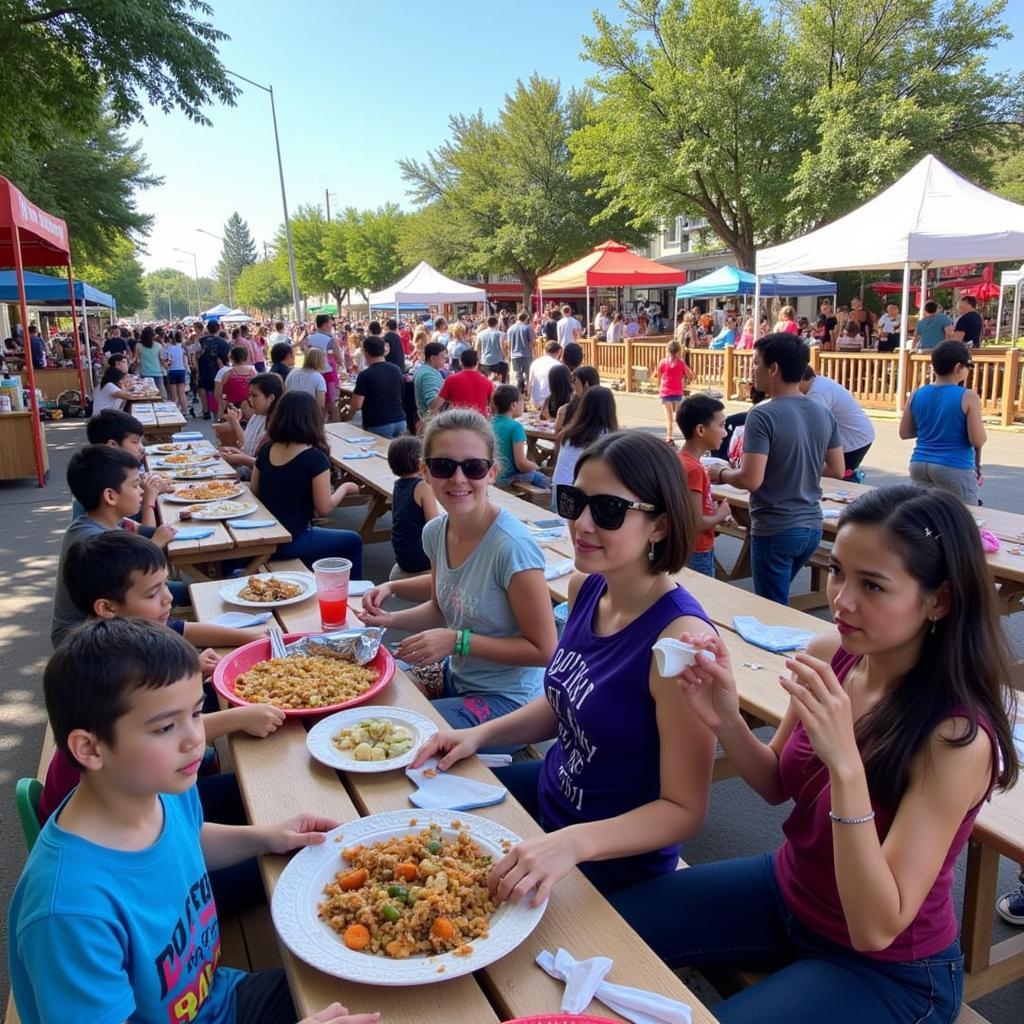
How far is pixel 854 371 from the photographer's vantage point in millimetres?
14852

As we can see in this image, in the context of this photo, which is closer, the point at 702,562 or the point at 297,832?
the point at 297,832

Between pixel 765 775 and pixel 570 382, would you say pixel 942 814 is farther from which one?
pixel 570 382

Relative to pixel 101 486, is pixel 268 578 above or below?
below

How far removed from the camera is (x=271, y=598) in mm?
3529

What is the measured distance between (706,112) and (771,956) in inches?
1056

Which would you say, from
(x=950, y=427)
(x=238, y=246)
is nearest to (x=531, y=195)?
(x=950, y=427)

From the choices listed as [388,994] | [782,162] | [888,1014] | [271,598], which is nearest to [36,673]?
[271,598]

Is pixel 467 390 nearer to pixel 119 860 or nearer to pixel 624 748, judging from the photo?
pixel 624 748

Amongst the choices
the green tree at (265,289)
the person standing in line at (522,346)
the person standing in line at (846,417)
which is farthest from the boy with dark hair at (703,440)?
the green tree at (265,289)

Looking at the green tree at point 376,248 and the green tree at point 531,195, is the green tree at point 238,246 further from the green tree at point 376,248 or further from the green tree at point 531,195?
the green tree at point 531,195

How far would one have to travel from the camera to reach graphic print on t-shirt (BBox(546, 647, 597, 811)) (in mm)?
2062

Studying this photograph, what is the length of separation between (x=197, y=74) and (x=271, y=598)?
1175 centimetres

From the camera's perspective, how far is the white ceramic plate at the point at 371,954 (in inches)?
55.2

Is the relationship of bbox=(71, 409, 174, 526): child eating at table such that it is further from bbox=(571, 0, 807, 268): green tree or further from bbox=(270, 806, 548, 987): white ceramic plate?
bbox=(571, 0, 807, 268): green tree
